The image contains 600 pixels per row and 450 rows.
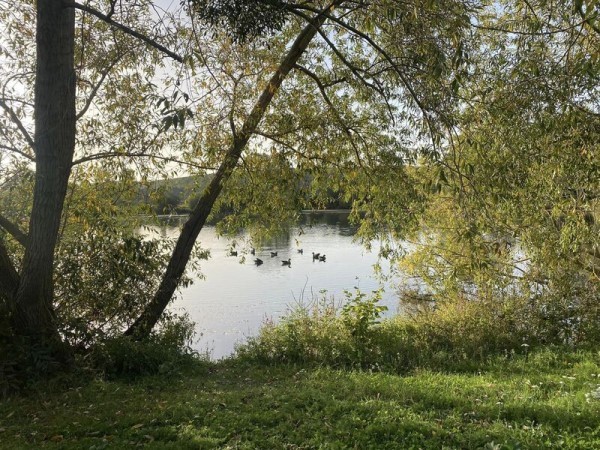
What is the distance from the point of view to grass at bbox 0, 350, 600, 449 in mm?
4094

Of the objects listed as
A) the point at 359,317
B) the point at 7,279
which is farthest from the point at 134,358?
the point at 359,317

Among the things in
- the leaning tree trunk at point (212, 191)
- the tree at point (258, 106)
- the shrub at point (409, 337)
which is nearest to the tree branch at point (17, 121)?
the tree at point (258, 106)

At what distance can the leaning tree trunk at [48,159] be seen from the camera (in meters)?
5.52

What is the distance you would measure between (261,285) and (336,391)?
13175 mm

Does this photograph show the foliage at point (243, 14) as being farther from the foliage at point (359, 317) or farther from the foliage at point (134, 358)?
the foliage at point (359, 317)

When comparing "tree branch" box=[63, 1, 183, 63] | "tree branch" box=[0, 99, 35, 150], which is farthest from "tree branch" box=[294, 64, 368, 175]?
"tree branch" box=[0, 99, 35, 150]

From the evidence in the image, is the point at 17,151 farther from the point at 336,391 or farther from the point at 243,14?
the point at 336,391

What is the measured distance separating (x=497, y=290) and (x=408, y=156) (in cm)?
361

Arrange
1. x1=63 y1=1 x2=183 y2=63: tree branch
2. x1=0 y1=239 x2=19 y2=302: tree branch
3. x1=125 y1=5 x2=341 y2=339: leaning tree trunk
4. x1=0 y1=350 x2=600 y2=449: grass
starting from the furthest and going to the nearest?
x1=125 y1=5 x2=341 y2=339: leaning tree trunk → x1=0 y1=239 x2=19 y2=302: tree branch → x1=63 y1=1 x2=183 y2=63: tree branch → x1=0 y1=350 x2=600 y2=449: grass

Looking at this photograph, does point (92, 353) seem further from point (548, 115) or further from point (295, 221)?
point (548, 115)

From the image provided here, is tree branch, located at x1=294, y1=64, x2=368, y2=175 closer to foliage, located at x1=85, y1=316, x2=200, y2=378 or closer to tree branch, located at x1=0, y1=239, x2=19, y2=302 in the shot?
foliage, located at x1=85, y1=316, x2=200, y2=378

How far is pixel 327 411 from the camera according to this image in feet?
15.6

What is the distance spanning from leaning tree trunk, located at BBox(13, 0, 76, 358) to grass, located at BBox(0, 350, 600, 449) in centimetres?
94

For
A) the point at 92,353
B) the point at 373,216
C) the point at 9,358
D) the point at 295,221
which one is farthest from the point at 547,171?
the point at 9,358
